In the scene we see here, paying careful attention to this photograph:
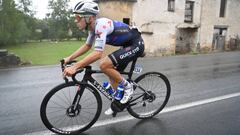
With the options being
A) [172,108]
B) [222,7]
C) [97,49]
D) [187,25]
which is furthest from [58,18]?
[97,49]

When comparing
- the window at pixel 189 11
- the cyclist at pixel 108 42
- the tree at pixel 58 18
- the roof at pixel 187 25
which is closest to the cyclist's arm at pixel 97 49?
the cyclist at pixel 108 42

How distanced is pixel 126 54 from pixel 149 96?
1.06 m

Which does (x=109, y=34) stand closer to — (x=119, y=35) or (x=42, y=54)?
(x=119, y=35)

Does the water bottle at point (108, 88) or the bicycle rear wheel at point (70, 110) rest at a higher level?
the water bottle at point (108, 88)

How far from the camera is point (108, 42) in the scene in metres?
4.23

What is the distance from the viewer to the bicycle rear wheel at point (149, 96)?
4716 mm

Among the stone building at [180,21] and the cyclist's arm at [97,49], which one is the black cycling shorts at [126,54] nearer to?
the cyclist's arm at [97,49]

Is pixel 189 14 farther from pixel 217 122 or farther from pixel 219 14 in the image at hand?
pixel 217 122

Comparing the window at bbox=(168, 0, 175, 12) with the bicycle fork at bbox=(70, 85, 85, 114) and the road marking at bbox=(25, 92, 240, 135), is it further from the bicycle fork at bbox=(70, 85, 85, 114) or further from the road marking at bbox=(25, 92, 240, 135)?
the bicycle fork at bbox=(70, 85, 85, 114)

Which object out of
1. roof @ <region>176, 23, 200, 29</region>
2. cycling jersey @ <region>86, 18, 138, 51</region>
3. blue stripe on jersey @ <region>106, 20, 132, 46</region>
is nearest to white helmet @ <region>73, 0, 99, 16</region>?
cycling jersey @ <region>86, 18, 138, 51</region>

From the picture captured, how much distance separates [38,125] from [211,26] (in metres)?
24.5

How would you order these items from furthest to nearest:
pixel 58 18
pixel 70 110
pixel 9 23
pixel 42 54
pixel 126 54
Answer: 1. pixel 58 18
2. pixel 9 23
3. pixel 42 54
4. pixel 126 54
5. pixel 70 110

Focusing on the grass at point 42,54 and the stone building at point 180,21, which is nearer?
the grass at point 42,54

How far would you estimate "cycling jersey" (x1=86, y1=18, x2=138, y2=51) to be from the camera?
152 inches
